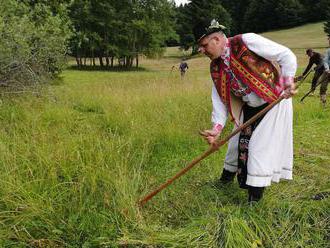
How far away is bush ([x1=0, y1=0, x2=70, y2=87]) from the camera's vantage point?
701 cm

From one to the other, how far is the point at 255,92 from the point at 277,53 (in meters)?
0.36

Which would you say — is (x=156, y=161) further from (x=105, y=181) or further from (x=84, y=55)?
(x=84, y=55)

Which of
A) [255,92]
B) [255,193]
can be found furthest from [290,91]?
[255,193]

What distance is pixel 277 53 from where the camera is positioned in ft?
Answer: 9.62

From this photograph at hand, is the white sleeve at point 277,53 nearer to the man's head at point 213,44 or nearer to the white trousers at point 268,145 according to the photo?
the man's head at point 213,44

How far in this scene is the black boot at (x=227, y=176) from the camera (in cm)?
379

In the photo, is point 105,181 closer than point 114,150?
Yes

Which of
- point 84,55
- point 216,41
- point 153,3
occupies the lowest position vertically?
point 84,55

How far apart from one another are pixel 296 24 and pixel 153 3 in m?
39.2

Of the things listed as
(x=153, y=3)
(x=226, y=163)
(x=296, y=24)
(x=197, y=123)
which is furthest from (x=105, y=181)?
(x=296, y=24)

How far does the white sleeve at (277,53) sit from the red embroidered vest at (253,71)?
0.25ft

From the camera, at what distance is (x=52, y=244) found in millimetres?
2682

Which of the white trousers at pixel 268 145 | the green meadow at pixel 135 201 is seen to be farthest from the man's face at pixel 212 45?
the green meadow at pixel 135 201

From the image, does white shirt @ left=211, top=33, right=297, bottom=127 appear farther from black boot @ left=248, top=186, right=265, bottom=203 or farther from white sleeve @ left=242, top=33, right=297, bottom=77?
black boot @ left=248, top=186, right=265, bottom=203
